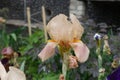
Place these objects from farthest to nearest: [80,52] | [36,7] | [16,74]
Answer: [36,7]
[80,52]
[16,74]

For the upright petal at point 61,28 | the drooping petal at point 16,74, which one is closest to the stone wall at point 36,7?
the upright petal at point 61,28

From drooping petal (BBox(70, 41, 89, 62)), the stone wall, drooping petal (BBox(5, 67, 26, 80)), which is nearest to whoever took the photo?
drooping petal (BBox(5, 67, 26, 80))

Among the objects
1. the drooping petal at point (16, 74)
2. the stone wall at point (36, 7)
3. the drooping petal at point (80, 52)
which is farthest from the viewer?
the stone wall at point (36, 7)

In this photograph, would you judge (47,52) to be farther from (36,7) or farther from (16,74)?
(36,7)

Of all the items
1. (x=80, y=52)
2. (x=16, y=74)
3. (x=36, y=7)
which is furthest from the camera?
(x=36, y=7)

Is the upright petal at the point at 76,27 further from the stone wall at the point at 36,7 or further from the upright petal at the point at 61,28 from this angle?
the stone wall at the point at 36,7

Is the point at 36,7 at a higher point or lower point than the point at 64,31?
lower

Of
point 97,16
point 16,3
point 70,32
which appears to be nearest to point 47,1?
point 16,3

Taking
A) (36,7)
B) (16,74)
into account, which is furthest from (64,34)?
(36,7)

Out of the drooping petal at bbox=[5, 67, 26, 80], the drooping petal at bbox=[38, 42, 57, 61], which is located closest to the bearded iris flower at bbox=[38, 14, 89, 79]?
the drooping petal at bbox=[38, 42, 57, 61]

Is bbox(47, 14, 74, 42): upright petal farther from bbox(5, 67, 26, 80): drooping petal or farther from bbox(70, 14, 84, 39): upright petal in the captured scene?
bbox(5, 67, 26, 80): drooping petal

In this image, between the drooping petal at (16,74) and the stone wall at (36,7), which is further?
the stone wall at (36,7)
